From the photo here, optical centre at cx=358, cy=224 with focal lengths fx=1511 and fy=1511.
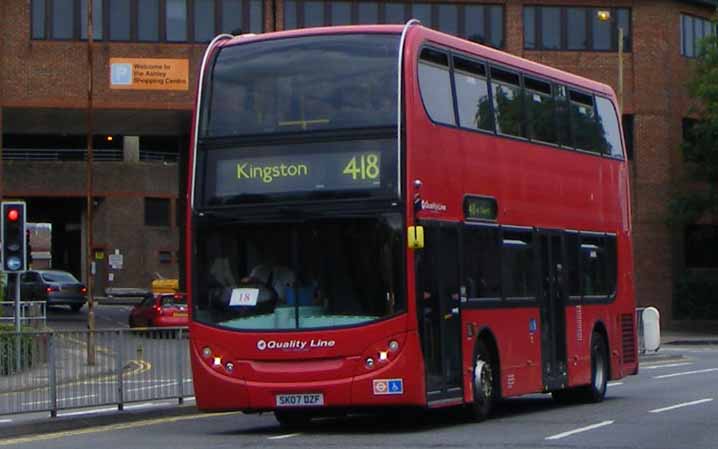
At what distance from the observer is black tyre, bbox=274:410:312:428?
61.5ft

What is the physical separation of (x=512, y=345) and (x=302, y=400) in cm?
381

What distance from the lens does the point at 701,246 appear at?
189 ft

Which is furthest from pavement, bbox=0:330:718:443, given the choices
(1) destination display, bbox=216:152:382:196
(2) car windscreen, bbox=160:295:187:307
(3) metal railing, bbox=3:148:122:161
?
(3) metal railing, bbox=3:148:122:161

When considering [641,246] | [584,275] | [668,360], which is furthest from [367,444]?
[641,246]

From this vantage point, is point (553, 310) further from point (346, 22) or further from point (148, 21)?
point (148, 21)

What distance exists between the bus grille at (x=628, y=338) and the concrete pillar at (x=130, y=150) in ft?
183

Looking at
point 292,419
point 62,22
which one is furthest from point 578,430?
point 62,22

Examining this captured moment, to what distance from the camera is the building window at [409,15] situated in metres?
51.5

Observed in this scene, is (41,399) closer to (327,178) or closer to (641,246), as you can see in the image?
(327,178)

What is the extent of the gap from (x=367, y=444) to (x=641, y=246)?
41111 mm

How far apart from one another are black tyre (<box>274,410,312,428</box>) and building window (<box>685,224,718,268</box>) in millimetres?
39507

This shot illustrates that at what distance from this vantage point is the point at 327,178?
659 inches

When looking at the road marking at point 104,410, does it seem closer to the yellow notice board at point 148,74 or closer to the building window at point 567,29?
the yellow notice board at point 148,74

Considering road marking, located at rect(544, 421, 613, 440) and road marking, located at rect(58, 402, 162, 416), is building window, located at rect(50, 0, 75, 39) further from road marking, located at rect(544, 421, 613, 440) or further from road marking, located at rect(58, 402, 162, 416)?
road marking, located at rect(544, 421, 613, 440)
